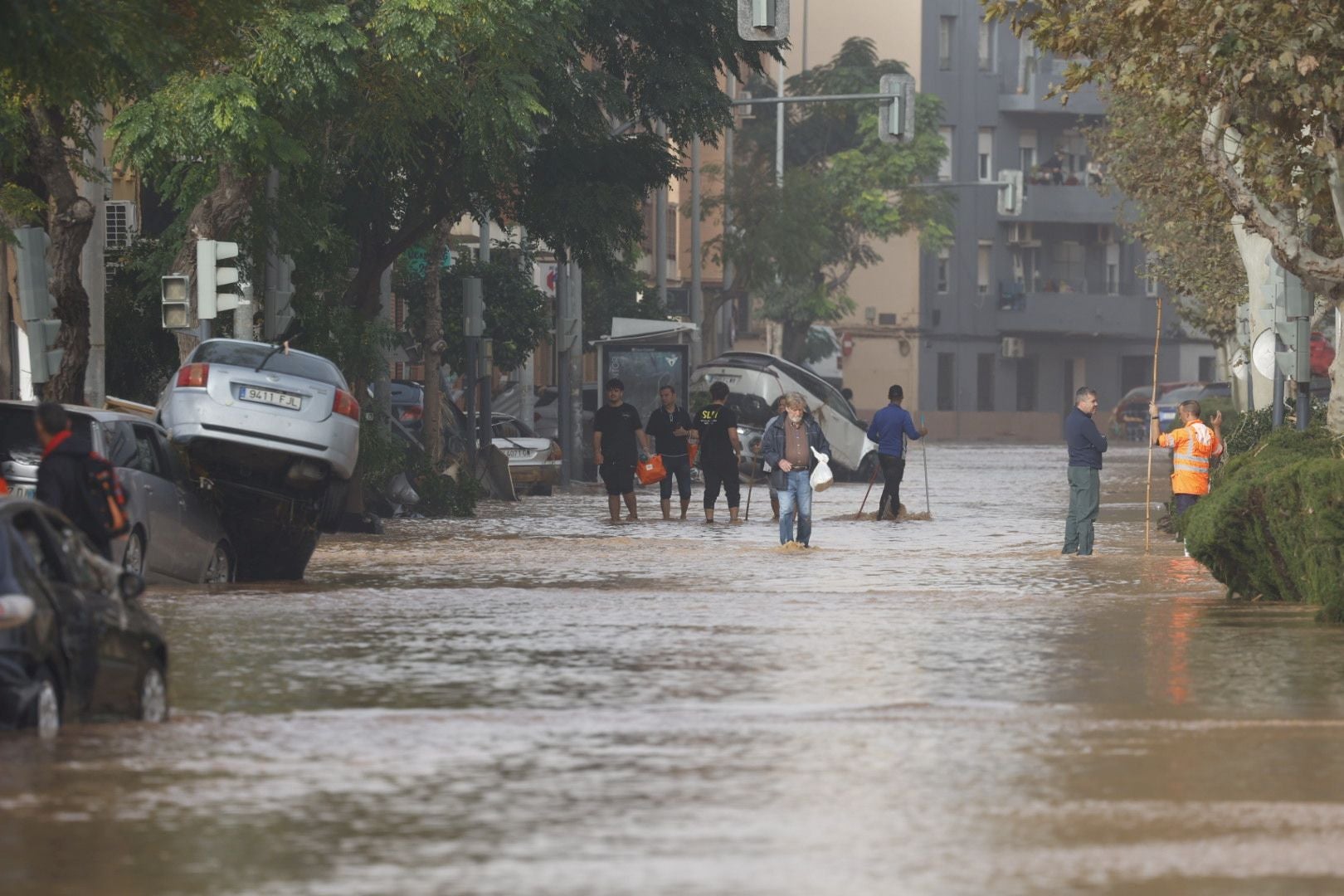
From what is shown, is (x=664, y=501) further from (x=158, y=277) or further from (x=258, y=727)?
(x=258, y=727)

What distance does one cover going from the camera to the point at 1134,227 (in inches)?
2351

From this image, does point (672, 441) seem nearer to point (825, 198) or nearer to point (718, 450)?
point (718, 450)

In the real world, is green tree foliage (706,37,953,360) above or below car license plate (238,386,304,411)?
above

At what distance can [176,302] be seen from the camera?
27203 mm

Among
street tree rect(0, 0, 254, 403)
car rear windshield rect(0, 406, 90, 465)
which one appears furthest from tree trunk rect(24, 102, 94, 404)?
car rear windshield rect(0, 406, 90, 465)

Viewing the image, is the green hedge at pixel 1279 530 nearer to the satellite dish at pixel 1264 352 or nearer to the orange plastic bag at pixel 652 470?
the satellite dish at pixel 1264 352

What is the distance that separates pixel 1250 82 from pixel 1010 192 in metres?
43.8

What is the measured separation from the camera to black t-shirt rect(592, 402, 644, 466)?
32.7 metres

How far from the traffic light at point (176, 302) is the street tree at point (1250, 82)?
8.15 m

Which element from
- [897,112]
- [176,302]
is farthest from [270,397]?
[897,112]

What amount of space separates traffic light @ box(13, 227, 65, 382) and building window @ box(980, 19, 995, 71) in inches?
2808

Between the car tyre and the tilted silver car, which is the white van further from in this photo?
the tilted silver car

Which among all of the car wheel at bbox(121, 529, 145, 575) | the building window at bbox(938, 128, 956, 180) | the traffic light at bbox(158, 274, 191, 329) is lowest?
the car wheel at bbox(121, 529, 145, 575)

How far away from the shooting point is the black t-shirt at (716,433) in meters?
33.3
